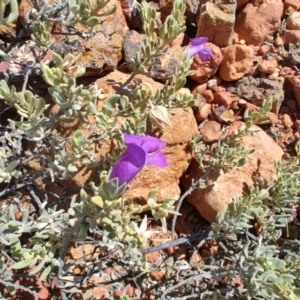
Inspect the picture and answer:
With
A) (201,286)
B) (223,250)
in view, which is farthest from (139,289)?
(223,250)

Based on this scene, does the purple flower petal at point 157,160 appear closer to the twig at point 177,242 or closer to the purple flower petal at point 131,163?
the purple flower petal at point 131,163

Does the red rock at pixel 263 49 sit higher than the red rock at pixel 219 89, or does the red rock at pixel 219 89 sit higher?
the red rock at pixel 263 49

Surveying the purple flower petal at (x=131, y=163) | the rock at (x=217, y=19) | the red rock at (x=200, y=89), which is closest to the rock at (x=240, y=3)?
the rock at (x=217, y=19)

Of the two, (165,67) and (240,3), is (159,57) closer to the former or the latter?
(165,67)

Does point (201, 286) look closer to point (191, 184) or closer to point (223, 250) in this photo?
point (223, 250)

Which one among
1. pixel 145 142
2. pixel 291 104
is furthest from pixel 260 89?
pixel 145 142

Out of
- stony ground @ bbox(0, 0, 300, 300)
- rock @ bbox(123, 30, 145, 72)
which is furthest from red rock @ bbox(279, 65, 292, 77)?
rock @ bbox(123, 30, 145, 72)

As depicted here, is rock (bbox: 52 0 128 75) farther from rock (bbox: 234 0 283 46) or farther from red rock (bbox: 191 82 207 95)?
rock (bbox: 234 0 283 46)
